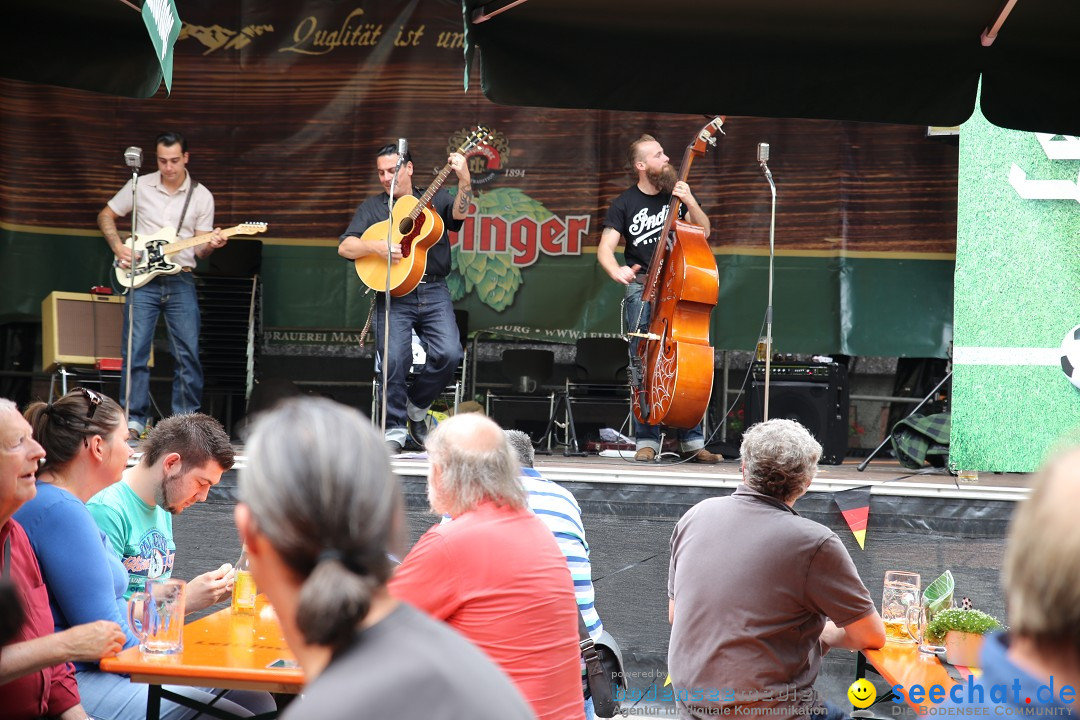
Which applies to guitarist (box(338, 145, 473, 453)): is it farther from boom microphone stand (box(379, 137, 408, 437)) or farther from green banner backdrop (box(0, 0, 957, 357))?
green banner backdrop (box(0, 0, 957, 357))

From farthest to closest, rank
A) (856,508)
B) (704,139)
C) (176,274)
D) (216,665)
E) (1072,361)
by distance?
1. (176,274)
2. (704,139)
3. (856,508)
4. (1072,361)
5. (216,665)

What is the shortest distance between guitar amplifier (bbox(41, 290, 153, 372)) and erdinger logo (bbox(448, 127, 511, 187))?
284cm

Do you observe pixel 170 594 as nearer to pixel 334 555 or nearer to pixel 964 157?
pixel 334 555

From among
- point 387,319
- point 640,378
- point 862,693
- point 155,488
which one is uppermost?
point 387,319

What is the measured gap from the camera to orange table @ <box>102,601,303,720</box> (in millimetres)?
2664

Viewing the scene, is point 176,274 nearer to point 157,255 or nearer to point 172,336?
point 157,255

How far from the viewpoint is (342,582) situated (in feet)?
4.24

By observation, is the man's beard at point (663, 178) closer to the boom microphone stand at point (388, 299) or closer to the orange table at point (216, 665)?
the boom microphone stand at point (388, 299)

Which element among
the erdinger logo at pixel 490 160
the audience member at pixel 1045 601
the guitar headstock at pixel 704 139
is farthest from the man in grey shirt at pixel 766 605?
the erdinger logo at pixel 490 160

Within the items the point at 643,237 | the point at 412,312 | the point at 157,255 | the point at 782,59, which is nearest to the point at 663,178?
the point at 643,237

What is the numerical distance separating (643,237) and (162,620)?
4804 millimetres

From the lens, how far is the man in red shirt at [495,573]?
2.53 metres

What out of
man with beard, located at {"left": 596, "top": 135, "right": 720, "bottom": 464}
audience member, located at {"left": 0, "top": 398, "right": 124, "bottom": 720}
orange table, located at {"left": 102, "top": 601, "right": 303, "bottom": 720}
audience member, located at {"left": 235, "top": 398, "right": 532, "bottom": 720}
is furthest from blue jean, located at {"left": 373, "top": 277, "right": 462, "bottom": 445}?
audience member, located at {"left": 235, "top": 398, "right": 532, "bottom": 720}

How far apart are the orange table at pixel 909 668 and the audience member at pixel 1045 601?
5.47ft
